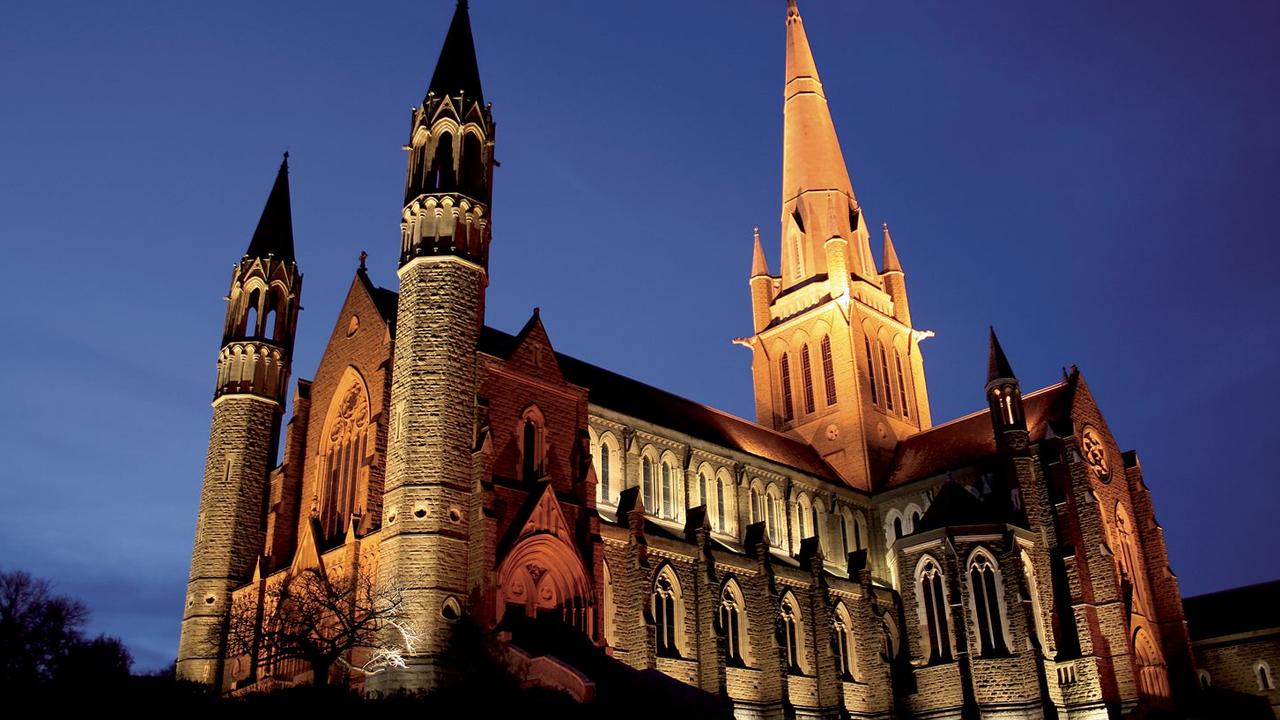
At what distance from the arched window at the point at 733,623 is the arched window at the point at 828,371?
66.7 ft

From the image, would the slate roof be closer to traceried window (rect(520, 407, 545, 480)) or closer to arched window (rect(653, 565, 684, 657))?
traceried window (rect(520, 407, 545, 480))

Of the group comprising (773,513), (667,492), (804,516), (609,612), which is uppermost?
(804,516)

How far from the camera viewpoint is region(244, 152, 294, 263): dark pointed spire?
45.3 metres

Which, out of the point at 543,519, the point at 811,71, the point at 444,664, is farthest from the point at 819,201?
the point at 444,664

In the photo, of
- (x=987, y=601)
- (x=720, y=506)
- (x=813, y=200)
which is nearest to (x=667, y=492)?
(x=720, y=506)

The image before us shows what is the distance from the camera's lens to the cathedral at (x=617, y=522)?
110 ft

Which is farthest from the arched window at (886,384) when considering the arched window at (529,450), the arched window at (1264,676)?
the arched window at (529,450)

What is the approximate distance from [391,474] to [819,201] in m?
38.2

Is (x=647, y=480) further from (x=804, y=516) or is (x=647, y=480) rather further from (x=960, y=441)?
(x=960, y=441)

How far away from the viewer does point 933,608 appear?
44.7m

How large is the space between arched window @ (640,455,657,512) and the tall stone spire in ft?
72.2

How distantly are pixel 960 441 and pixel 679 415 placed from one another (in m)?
14.7

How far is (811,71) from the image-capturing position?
2776 inches

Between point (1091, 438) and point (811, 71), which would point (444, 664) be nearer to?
point (1091, 438)
